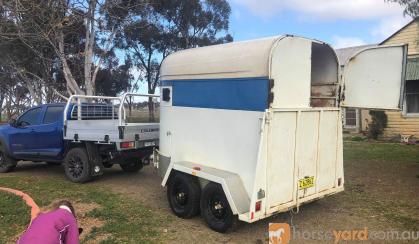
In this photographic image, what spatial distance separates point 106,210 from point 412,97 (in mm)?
15403

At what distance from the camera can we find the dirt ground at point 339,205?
6.36 meters

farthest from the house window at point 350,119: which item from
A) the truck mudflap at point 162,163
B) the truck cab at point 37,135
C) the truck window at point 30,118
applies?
the truck mudflap at point 162,163

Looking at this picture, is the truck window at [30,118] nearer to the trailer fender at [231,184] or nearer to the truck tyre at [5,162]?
the truck tyre at [5,162]

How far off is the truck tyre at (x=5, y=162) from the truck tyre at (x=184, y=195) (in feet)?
20.6

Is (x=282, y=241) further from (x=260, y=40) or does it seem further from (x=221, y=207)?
(x=260, y=40)

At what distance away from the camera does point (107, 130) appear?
9102 mm

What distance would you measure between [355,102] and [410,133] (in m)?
12.8

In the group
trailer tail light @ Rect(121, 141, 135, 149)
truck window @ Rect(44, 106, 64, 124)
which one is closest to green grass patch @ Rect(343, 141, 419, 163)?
trailer tail light @ Rect(121, 141, 135, 149)

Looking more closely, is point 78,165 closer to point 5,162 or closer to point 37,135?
point 37,135

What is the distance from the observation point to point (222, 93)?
6.55 metres

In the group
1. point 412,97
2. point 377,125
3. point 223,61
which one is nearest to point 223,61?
point 223,61

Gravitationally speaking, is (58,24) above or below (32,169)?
above

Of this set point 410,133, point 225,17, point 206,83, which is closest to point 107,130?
point 206,83

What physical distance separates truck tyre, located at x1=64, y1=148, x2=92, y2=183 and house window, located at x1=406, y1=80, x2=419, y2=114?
14409 millimetres
